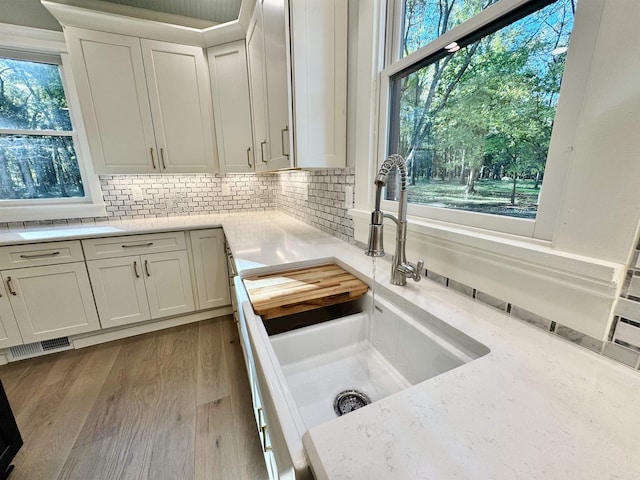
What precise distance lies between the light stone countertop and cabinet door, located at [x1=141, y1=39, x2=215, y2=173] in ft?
7.94

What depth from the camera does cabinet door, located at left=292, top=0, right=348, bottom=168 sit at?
1210mm

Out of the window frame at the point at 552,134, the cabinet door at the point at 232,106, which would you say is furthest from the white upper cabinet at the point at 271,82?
the window frame at the point at 552,134

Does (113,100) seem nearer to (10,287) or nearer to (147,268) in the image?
(147,268)

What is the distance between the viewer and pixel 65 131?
210 cm

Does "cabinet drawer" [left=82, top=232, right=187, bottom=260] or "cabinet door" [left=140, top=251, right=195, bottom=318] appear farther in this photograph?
"cabinet door" [left=140, top=251, right=195, bottom=318]

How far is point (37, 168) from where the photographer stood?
6.77ft

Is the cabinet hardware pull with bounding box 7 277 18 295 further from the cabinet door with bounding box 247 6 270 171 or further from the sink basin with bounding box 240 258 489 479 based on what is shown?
the sink basin with bounding box 240 258 489 479

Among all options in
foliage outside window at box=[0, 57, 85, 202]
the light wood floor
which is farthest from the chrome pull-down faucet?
foliage outside window at box=[0, 57, 85, 202]

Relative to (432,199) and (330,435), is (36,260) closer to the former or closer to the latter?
(330,435)

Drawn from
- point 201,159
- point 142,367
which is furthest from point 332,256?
point 201,159

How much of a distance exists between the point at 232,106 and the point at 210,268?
1455 mm

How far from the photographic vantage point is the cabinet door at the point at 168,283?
2.08 metres

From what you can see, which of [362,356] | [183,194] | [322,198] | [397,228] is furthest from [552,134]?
[183,194]

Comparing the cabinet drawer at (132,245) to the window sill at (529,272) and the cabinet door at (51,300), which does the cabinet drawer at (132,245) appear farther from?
the window sill at (529,272)
